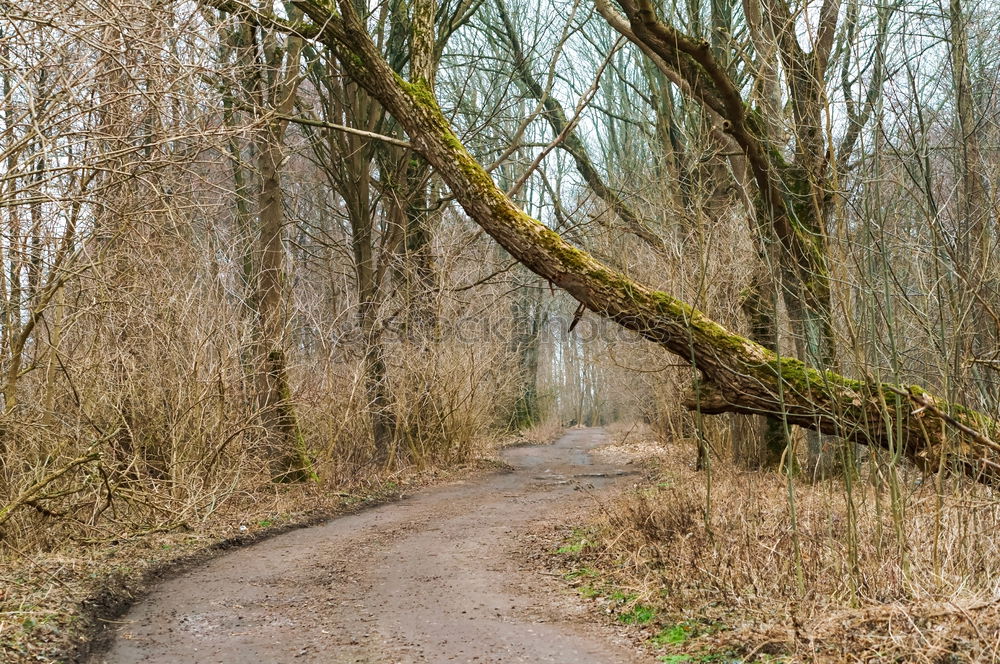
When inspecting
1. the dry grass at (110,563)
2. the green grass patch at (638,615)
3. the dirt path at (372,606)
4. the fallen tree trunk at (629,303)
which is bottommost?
the dirt path at (372,606)

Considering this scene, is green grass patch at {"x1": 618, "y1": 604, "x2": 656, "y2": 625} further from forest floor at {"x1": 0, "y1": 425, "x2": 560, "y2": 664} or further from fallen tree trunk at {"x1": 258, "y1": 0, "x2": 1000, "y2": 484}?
forest floor at {"x1": 0, "y1": 425, "x2": 560, "y2": 664}

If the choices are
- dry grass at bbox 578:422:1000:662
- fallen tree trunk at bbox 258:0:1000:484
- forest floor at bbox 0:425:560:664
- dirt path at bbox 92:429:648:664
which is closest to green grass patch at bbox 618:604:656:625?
dry grass at bbox 578:422:1000:662

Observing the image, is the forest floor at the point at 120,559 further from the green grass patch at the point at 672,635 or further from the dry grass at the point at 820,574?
the dry grass at the point at 820,574

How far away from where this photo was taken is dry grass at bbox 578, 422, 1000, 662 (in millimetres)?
4258

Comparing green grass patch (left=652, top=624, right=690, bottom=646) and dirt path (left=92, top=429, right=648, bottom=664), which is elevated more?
green grass patch (left=652, top=624, right=690, bottom=646)

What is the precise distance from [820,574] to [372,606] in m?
3.33

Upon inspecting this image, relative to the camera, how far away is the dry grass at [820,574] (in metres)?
4.26

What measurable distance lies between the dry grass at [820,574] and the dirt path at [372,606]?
615mm

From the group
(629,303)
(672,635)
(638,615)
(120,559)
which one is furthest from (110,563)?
(629,303)

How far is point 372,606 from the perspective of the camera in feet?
21.7

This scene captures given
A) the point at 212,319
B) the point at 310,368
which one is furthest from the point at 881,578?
the point at 310,368

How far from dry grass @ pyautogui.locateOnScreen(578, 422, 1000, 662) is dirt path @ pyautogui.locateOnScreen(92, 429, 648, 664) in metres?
0.61

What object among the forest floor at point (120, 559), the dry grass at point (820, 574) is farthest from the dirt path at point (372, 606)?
the dry grass at point (820, 574)

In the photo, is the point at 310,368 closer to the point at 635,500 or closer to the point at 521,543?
the point at 521,543
